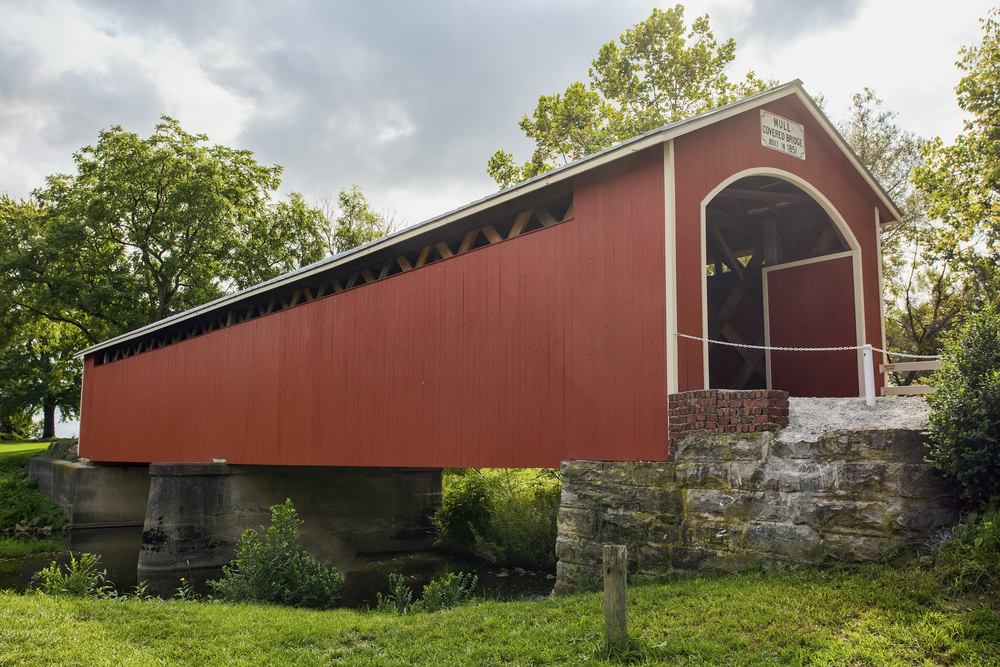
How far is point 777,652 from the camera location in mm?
4246

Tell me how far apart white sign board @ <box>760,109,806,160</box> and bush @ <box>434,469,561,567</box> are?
8223mm

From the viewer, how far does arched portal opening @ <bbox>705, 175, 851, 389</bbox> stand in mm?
9531

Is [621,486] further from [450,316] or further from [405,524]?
[405,524]

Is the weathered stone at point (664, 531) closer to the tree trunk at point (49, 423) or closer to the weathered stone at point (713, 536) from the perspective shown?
the weathered stone at point (713, 536)

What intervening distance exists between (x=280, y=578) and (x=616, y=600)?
17.7 feet

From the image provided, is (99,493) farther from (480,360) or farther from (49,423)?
(49,423)

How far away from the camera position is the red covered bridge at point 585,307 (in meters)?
7.33

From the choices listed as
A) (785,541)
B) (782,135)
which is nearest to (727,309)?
(782,135)

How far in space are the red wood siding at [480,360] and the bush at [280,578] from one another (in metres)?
2.11

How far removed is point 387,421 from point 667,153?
5.88m

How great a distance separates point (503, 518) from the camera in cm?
1504

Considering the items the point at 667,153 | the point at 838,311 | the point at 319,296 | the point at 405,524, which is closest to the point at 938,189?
the point at 838,311

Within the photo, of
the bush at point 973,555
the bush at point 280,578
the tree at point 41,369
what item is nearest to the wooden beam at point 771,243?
the bush at point 973,555

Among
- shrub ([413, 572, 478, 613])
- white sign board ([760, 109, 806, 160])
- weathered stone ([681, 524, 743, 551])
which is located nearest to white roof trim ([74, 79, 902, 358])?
white sign board ([760, 109, 806, 160])
